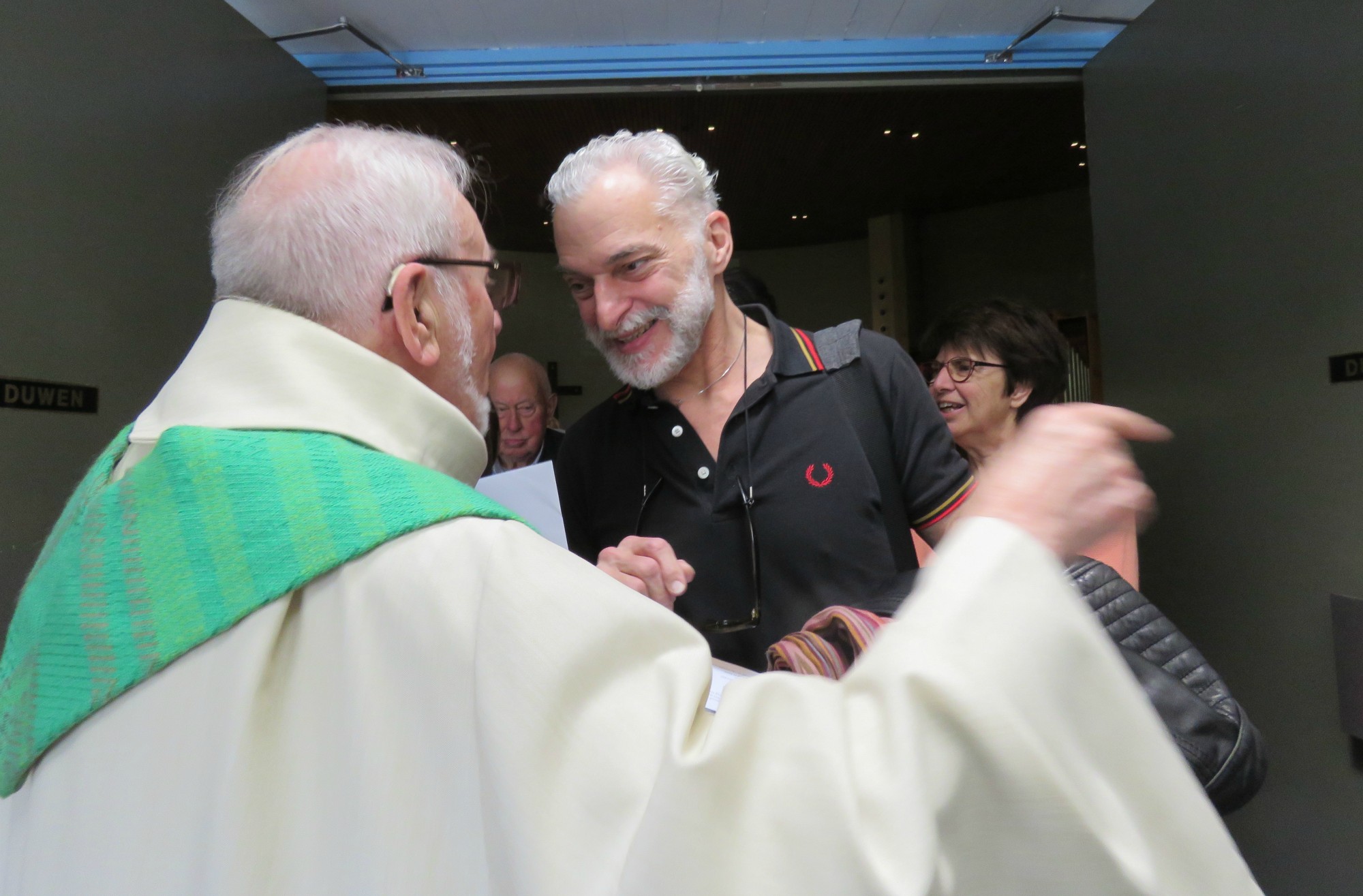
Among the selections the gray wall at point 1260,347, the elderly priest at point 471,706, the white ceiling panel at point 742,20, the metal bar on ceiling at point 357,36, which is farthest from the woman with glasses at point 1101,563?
the metal bar on ceiling at point 357,36

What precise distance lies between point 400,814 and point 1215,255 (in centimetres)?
250

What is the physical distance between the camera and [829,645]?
91 centimetres

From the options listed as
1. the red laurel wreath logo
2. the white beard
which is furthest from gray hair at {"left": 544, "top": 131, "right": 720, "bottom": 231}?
the red laurel wreath logo

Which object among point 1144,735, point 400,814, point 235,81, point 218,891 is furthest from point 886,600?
point 235,81

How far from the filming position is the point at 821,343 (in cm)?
167

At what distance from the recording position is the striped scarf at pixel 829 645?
2.91ft

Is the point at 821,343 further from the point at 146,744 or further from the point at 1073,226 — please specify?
the point at 1073,226

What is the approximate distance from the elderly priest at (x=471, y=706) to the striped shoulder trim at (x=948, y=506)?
3.09 ft

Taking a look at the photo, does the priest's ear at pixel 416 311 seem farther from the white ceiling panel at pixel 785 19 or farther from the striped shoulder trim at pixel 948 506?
the white ceiling panel at pixel 785 19

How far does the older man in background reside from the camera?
346 centimetres

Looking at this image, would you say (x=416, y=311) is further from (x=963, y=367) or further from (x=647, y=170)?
(x=963, y=367)

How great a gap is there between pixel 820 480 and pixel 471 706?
1008mm

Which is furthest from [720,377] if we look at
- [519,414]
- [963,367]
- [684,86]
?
[519,414]

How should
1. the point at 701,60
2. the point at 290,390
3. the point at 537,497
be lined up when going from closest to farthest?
1. the point at 290,390
2. the point at 537,497
3. the point at 701,60
